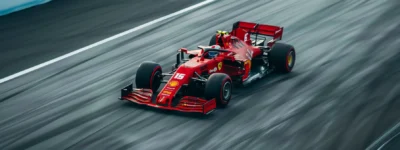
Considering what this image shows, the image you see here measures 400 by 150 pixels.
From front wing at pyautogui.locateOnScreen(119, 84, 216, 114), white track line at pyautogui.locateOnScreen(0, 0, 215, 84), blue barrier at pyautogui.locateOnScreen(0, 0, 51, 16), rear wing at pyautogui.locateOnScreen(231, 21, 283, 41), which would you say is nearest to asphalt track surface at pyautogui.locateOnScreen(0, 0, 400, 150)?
front wing at pyautogui.locateOnScreen(119, 84, 216, 114)

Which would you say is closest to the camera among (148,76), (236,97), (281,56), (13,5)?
(148,76)

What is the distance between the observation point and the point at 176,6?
23.6 meters

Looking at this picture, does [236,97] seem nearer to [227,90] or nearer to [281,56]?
[227,90]

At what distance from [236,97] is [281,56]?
164cm

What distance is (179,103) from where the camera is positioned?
48.8 ft

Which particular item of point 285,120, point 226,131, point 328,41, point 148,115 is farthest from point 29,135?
point 328,41

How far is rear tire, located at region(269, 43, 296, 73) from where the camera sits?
16.7 m

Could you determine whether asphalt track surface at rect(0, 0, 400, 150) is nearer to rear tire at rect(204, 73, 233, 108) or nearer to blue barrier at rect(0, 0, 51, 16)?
rear tire at rect(204, 73, 233, 108)

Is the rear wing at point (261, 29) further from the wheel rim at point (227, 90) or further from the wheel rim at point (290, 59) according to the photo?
the wheel rim at point (227, 90)

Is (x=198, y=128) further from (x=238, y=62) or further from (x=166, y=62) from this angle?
(x=166, y=62)

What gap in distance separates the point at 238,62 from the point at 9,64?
19.9 feet

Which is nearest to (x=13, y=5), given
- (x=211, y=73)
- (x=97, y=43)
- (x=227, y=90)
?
(x=97, y=43)

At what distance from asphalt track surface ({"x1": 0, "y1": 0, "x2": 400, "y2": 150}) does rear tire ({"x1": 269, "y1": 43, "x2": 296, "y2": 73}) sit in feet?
0.82

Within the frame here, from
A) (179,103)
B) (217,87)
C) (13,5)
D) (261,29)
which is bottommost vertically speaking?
(179,103)
